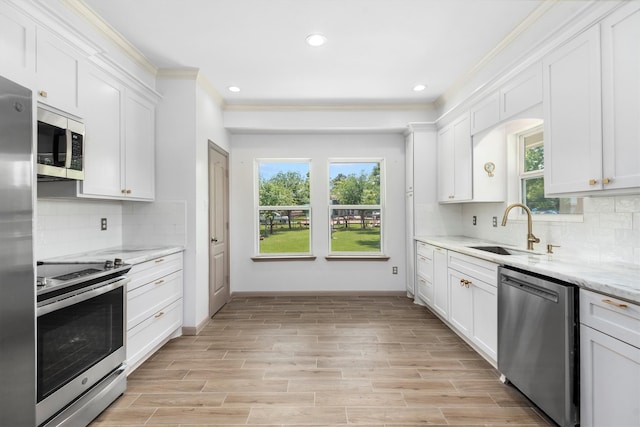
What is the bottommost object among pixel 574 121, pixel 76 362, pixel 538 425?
pixel 538 425

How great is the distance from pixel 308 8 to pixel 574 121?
1.97m

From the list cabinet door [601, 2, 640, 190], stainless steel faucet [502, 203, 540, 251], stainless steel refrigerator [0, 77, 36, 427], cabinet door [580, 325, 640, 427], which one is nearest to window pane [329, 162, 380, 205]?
stainless steel faucet [502, 203, 540, 251]

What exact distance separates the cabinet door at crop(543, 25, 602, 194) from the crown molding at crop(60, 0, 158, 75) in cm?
340

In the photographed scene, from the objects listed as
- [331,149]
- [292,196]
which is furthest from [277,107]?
[292,196]

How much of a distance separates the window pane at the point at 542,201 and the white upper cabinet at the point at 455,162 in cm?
54

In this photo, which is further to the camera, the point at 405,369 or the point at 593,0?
the point at 405,369

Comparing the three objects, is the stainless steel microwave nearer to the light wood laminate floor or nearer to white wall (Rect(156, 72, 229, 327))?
white wall (Rect(156, 72, 229, 327))

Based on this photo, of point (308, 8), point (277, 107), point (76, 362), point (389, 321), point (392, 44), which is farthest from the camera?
point (277, 107)

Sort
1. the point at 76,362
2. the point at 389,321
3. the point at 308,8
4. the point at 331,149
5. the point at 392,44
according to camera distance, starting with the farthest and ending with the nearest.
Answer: the point at 331,149 < the point at 389,321 < the point at 392,44 < the point at 308,8 < the point at 76,362

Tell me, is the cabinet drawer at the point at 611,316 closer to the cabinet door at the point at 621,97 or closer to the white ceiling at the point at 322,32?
the cabinet door at the point at 621,97

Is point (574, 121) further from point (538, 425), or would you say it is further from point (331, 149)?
point (331, 149)

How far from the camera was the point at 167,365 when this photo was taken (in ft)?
8.70

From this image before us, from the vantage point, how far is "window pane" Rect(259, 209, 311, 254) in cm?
486

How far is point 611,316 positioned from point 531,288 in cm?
49
